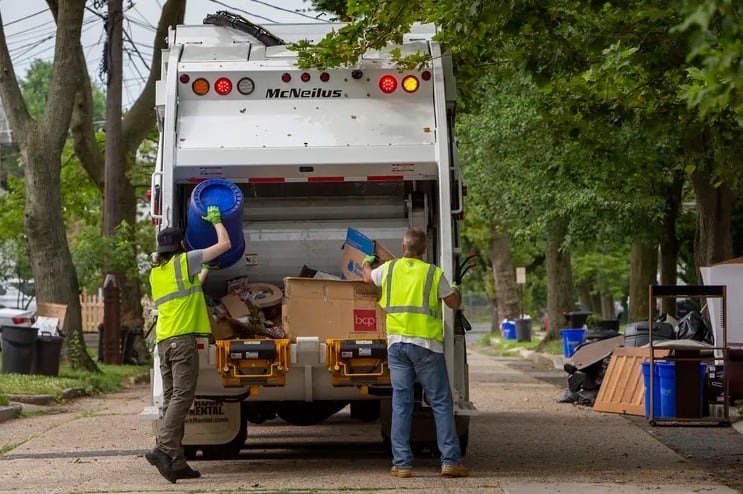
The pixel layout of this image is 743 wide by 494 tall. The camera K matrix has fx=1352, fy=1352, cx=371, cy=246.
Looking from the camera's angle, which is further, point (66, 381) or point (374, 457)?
point (66, 381)

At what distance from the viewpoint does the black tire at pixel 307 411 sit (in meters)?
11.1

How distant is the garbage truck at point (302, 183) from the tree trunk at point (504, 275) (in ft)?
108

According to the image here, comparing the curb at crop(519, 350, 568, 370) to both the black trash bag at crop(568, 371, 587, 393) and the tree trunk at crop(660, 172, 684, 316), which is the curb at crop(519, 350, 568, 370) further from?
the black trash bag at crop(568, 371, 587, 393)

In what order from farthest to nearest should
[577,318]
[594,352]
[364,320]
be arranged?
1. [577,318]
2. [594,352]
3. [364,320]

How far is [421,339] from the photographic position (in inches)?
359

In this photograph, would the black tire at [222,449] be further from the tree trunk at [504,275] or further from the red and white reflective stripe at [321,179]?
the tree trunk at [504,275]

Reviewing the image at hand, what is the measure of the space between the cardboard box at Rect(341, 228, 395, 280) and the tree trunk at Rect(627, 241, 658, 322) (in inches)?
633

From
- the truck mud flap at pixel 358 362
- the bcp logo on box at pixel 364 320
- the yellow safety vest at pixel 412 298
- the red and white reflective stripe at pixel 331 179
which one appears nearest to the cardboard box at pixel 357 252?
the bcp logo on box at pixel 364 320

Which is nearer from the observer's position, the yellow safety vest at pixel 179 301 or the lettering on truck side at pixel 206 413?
the yellow safety vest at pixel 179 301

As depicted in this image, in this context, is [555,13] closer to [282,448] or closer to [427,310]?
[427,310]

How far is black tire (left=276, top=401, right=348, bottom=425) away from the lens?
11056 millimetres

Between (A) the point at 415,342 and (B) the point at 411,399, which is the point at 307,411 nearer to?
(B) the point at 411,399

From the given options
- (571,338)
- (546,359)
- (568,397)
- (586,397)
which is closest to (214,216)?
(586,397)

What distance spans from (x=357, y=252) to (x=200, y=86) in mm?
1662
